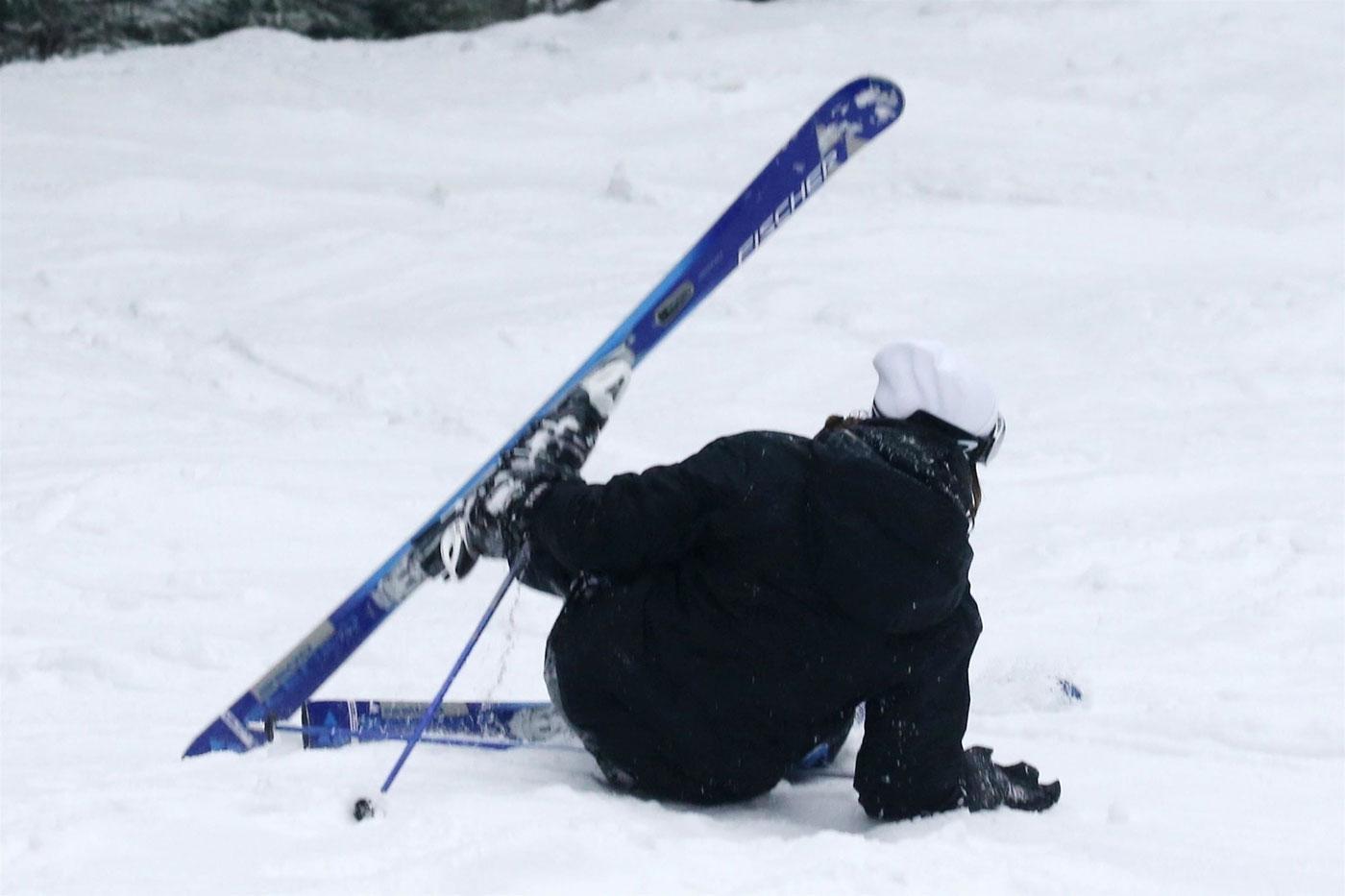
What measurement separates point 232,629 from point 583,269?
4.54m

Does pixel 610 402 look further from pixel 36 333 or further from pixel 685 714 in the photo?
pixel 36 333

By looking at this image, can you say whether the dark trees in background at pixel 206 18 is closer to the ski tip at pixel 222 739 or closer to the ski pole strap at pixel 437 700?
the ski tip at pixel 222 739

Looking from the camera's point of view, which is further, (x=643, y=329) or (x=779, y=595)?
(x=643, y=329)

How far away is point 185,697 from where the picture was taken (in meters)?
4.42

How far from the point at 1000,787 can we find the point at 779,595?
2.19ft

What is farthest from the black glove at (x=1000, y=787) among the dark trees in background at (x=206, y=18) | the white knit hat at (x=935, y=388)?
the dark trees in background at (x=206, y=18)

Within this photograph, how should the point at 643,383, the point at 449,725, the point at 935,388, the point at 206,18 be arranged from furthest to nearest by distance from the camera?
the point at 206,18 → the point at 643,383 → the point at 449,725 → the point at 935,388

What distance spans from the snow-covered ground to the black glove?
0.26 ft

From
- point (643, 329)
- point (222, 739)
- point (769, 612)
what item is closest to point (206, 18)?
point (643, 329)

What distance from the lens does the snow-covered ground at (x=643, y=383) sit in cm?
313

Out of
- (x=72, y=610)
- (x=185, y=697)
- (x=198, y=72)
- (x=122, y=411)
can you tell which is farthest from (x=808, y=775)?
(x=198, y=72)

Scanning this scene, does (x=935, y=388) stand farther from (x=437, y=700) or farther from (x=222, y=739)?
(x=222, y=739)

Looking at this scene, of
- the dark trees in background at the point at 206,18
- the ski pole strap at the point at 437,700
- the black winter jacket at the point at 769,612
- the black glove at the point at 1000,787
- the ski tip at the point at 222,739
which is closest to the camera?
the black winter jacket at the point at 769,612

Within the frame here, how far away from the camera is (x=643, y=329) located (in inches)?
161
